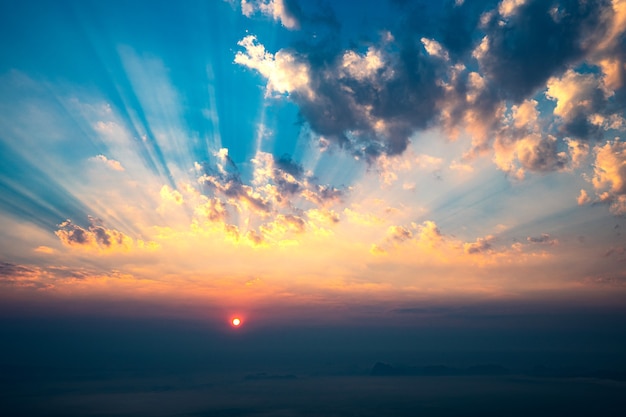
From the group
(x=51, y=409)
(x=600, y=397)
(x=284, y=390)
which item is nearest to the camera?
(x=51, y=409)

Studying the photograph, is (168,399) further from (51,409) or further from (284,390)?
(284,390)

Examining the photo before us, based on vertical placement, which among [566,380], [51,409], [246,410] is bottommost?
[566,380]

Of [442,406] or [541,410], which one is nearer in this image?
[541,410]

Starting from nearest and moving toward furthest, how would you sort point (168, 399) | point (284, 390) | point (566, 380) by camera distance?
point (168, 399)
point (284, 390)
point (566, 380)

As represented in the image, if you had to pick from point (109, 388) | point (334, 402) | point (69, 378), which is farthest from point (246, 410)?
point (69, 378)

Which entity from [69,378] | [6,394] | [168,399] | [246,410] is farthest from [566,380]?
[69,378]

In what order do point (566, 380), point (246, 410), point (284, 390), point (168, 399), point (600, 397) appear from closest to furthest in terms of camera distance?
point (246, 410) → point (600, 397) → point (168, 399) → point (284, 390) → point (566, 380)

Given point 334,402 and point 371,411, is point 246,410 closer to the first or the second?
point 334,402

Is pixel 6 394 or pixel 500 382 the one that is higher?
pixel 6 394

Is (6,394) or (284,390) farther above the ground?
(6,394)
